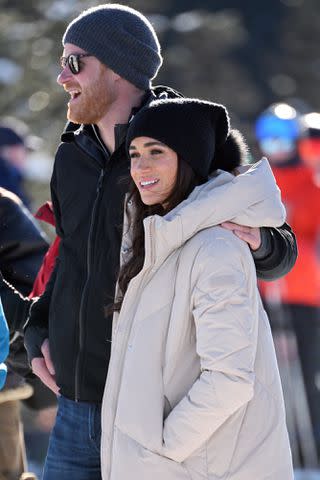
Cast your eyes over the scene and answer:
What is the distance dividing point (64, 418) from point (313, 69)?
63.5 feet

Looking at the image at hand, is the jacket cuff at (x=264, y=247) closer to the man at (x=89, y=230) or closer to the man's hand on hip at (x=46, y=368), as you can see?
the man at (x=89, y=230)

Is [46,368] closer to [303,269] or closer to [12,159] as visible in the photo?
[12,159]

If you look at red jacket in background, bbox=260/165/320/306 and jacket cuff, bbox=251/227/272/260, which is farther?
red jacket in background, bbox=260/165/320/306

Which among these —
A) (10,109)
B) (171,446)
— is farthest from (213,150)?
(10,109)

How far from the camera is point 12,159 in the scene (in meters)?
8.44

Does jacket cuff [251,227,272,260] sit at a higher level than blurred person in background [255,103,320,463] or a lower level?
higher

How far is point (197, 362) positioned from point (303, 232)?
18.1ft

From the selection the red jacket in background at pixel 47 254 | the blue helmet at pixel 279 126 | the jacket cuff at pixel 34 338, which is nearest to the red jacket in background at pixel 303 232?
the blue helmet at pixel 279 126

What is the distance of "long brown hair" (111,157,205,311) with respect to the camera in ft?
11.8

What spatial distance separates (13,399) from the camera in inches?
199

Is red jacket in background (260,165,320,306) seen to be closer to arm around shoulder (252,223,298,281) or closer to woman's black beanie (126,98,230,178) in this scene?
arm around shoulder (252,223,298,281)

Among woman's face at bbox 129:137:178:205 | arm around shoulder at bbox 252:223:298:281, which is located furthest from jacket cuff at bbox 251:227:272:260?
woman's face at bbox 129:137:178:205

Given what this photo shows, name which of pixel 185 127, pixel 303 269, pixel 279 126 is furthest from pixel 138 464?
pixel 279 126

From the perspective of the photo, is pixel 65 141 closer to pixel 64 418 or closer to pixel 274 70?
pixel 64 418
